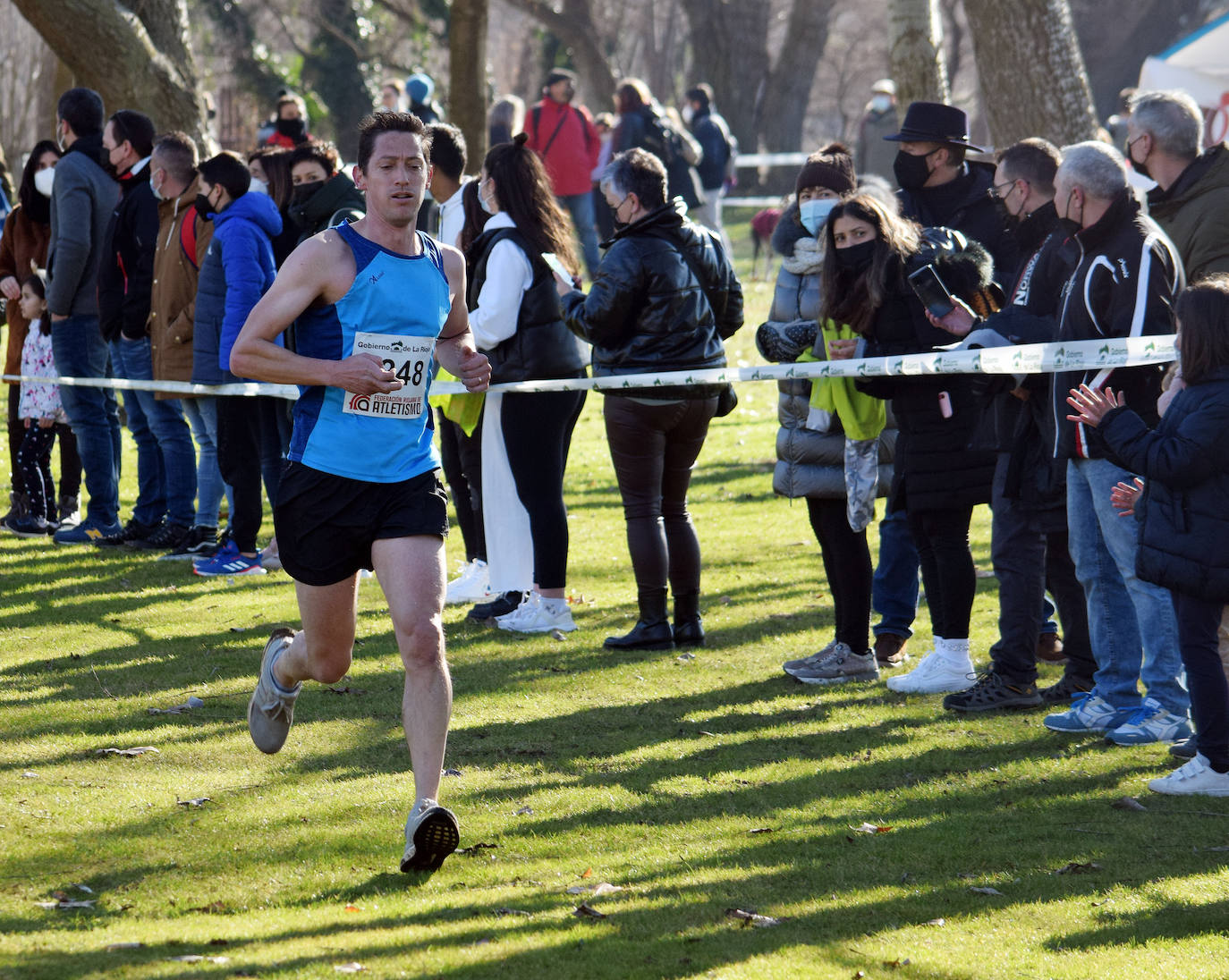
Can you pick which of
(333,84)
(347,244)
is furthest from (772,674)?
(333,84)

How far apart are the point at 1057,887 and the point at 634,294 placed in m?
3.49

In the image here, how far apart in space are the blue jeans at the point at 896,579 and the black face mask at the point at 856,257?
1412 millimetres

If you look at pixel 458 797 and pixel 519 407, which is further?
pixel 519 407

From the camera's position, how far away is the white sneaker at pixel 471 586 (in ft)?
28.6

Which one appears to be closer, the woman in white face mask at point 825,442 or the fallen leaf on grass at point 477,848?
the fallen leaf on grass at point 477,848

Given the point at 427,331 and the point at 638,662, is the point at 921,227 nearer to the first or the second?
the point at 638,662

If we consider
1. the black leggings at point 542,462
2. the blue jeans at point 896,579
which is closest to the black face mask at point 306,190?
the black leggings at point 542,462

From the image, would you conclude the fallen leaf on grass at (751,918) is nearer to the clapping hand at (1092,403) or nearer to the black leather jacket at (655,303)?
the clapping hand at (1092,403)

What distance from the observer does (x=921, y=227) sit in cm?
710

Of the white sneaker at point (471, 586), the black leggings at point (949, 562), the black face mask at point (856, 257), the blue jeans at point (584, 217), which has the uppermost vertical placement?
the blue jeans at point (584, 217)

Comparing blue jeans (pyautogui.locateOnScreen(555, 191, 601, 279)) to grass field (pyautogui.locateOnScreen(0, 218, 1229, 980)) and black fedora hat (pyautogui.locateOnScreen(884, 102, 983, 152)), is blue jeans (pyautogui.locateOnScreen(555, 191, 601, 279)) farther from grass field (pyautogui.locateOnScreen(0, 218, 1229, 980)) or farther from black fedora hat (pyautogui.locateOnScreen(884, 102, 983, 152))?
black fedora hat (pyautogui.locateOnScreen(884, 102, 983, 152))

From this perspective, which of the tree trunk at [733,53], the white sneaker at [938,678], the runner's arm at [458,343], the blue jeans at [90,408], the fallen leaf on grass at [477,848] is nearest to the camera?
the fallen leaf on grass at [477,848]

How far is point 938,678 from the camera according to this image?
702 cm

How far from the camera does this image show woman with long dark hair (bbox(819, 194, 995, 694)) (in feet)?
21.6
